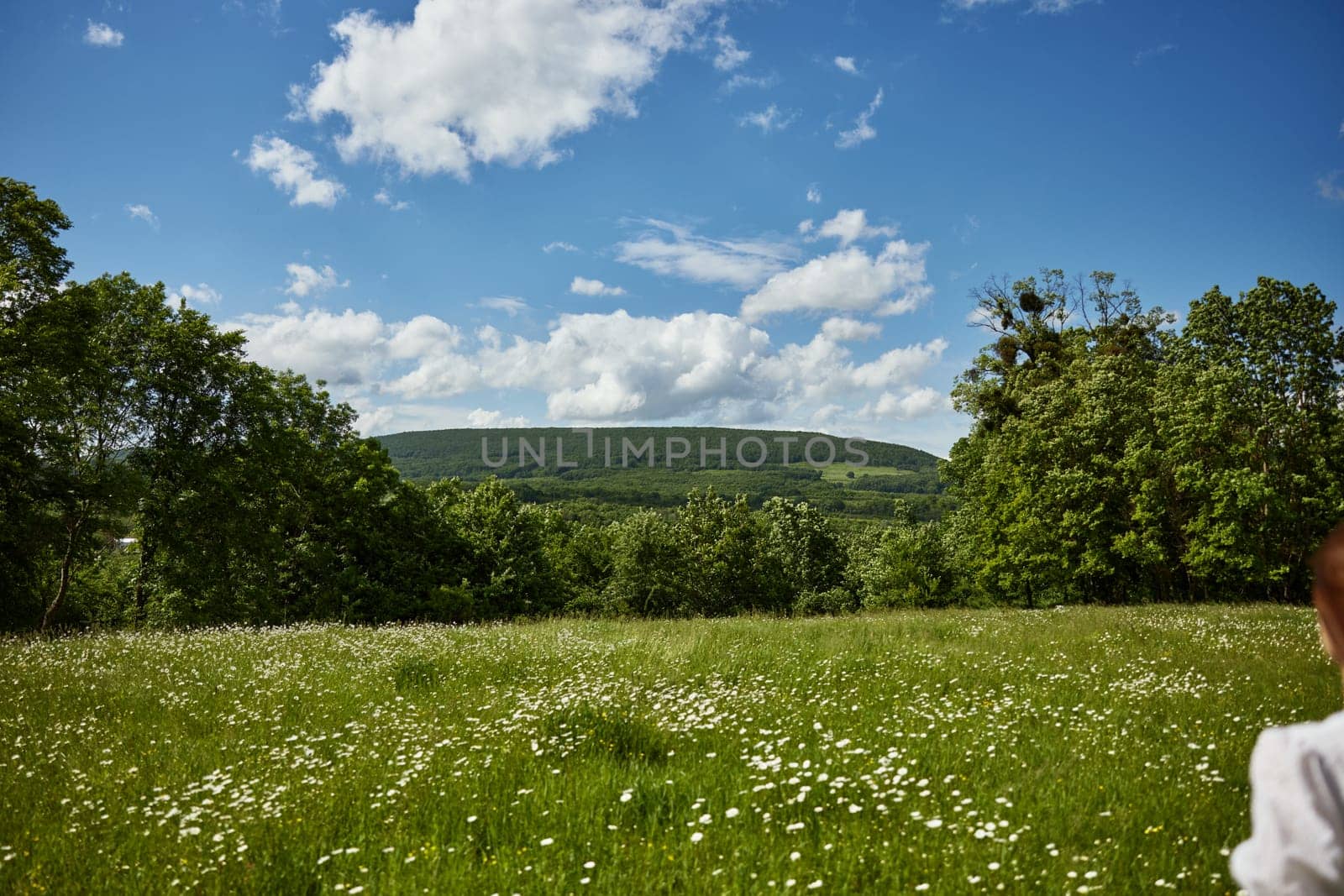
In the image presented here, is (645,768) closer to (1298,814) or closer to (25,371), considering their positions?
(1298,814)

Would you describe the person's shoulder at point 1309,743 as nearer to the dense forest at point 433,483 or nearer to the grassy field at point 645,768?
the grassy field at point 645,768

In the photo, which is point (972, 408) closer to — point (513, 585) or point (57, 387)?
point (513, 585)

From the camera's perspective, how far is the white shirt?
1.17 metres

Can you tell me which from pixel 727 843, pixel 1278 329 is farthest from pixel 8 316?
pixel 1278 329

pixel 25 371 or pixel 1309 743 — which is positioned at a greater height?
pixel 25 371

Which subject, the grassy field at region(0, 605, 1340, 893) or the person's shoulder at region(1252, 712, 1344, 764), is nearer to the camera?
the person's shoulder at region(1252, 712, 1344, 764)

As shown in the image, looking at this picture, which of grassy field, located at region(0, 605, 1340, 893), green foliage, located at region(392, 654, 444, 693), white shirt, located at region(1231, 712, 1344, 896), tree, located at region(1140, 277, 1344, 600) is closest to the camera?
white shirt, located at region(1231, 712, 1344, 896)

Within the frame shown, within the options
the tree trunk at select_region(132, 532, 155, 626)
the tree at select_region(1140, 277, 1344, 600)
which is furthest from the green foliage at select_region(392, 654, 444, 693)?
the tree at select_region(1140, 277, 1344, 600)

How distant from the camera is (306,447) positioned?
3031cm

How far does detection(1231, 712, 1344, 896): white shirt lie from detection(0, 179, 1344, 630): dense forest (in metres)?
22.2

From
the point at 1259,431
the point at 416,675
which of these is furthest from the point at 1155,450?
the point at 416,675

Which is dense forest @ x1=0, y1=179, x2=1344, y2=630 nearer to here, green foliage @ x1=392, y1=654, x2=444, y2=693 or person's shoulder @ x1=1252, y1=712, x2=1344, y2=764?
green foliage @ x1=392, y1=654, x2=444, y2=693

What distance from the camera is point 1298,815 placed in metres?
1.18

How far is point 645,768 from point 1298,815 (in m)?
5.38
